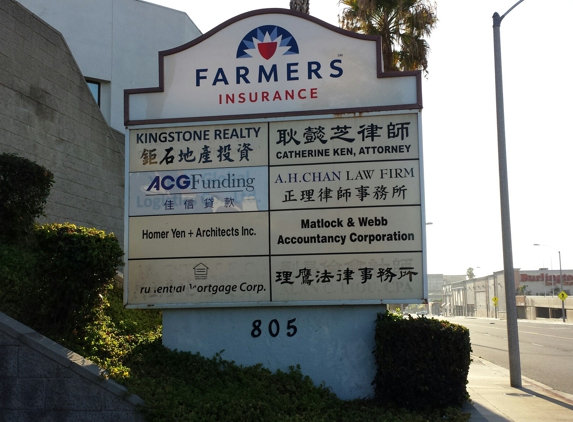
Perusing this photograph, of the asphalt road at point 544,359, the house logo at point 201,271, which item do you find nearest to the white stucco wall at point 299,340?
the house logo at point 201,271

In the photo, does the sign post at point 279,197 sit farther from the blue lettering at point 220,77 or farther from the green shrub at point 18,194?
the green shrub at point 18,194

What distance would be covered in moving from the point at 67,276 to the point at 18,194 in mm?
2981

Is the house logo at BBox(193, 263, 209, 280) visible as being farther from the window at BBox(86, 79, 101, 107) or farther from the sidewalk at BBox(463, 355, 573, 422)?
the window at BBox(86, 79, 101, 107)

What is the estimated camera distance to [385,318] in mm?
8492

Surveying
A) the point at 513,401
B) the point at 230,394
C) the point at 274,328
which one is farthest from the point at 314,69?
the point at 513,401

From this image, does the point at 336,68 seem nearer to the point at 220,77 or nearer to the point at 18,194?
the point at 220,77

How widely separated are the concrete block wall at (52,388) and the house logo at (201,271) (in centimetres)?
248

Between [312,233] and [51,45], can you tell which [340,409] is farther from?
[51,45]

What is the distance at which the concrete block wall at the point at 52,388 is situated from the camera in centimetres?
668

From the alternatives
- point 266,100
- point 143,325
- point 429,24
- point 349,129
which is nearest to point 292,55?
point 266,100

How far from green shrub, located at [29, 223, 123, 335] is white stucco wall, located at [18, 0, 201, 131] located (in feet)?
48.6

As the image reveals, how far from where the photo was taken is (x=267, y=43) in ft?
30.8

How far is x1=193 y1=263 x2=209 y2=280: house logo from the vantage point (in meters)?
8.91

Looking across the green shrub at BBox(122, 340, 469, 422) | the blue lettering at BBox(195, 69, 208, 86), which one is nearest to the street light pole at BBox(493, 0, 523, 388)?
the green shrub at BBox(122, 340, 469, 422)
